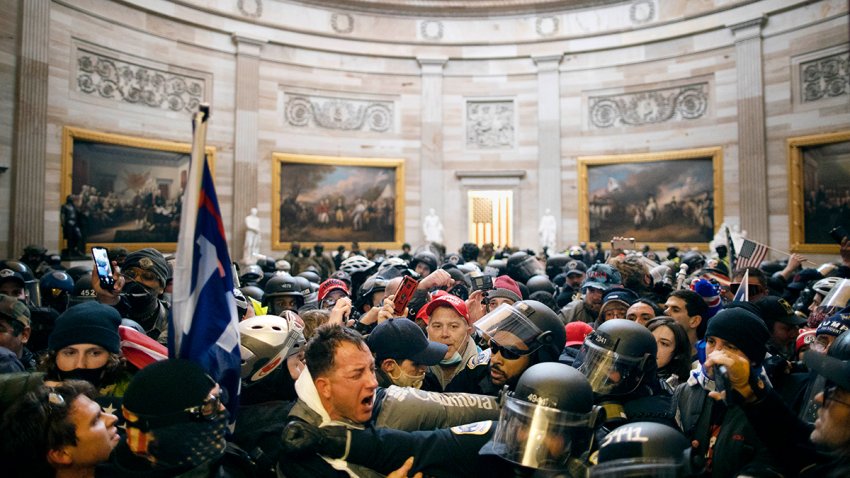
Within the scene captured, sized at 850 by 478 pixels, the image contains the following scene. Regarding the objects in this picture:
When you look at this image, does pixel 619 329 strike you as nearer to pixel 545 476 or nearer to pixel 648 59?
pixel 545 476

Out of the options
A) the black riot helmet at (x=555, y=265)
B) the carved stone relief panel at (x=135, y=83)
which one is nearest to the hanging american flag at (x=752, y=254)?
the black riot helmet at (x=555, y=265)

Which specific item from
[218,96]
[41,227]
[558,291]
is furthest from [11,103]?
[558,291]

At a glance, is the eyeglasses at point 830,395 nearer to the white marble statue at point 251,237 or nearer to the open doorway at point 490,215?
the white marble statue at point 251,237

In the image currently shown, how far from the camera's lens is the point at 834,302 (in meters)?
5.21

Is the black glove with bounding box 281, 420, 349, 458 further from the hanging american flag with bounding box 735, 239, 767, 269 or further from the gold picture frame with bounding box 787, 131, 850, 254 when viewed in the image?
the gold picture frame with bounding box 787, 131, 850, 254

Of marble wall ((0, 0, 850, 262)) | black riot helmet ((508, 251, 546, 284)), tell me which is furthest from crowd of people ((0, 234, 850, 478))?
marble wall ((0, 0, 850, 262))

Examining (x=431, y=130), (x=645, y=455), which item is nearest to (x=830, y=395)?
(x=645, y=455)

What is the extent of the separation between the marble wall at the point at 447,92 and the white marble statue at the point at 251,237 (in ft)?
1.92

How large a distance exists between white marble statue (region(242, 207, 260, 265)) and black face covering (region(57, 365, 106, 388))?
1675cm

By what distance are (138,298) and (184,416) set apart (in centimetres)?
309

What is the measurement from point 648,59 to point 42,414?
74.1 feet

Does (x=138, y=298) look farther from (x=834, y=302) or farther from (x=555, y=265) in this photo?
(x=555, y=265)

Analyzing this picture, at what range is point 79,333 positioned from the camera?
3.50 meters

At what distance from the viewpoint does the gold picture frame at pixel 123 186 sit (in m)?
16.6
